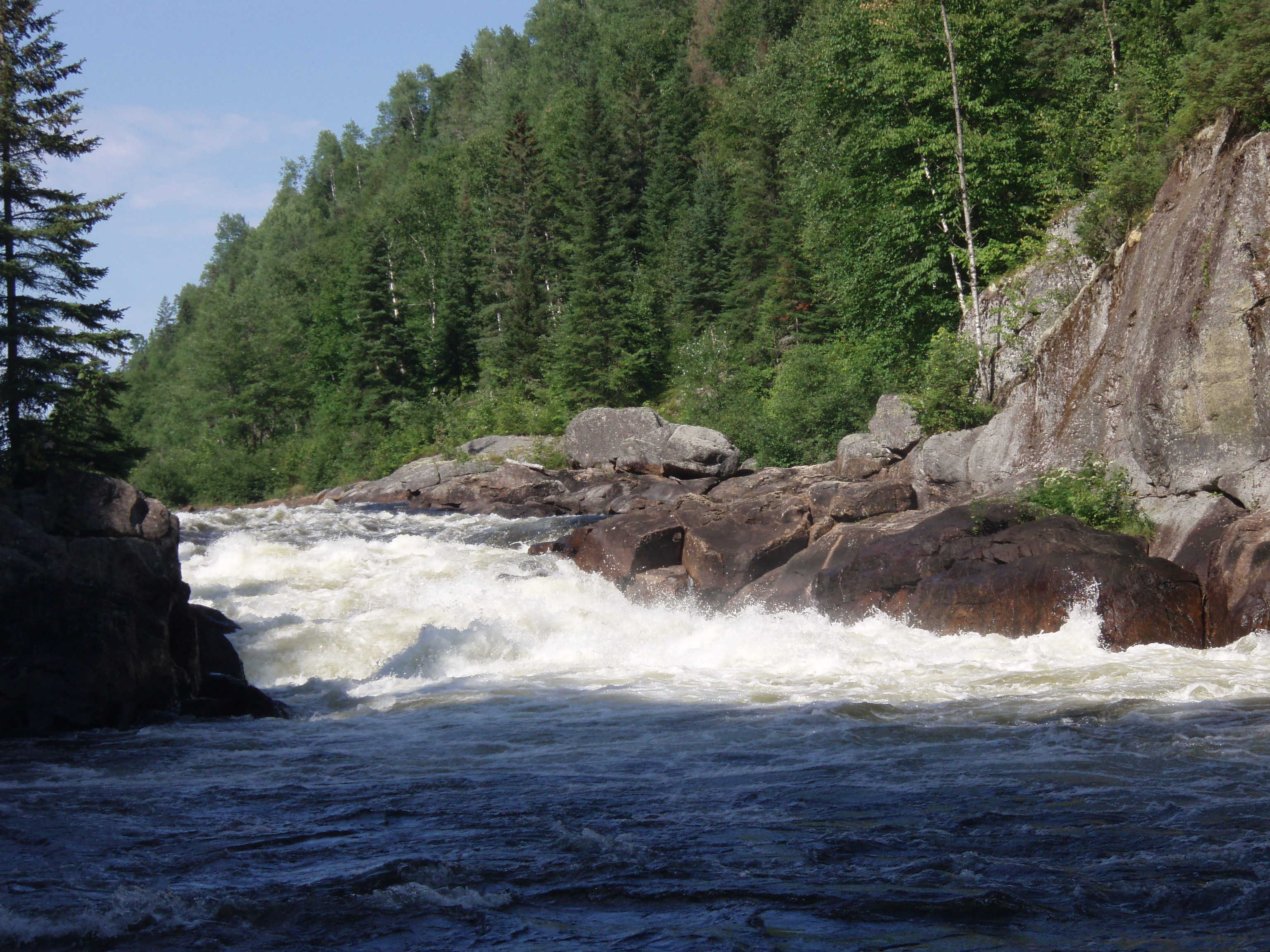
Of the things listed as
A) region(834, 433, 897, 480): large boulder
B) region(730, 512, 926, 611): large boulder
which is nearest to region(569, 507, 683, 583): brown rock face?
region(730, 512, 926, 611): large boulder

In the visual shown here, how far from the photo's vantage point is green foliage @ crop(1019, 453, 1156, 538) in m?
14.5

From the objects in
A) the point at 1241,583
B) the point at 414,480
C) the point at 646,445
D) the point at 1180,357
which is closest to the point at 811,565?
the point at 1241,583

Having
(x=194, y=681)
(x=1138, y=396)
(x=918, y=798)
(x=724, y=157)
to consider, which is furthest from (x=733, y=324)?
(x=918, y=798)

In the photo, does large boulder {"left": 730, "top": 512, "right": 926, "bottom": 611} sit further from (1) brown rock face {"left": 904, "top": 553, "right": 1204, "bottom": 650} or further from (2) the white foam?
(1) brown rock face {"left": 904, "top": 553, "right": 1204, "bottom": 650}

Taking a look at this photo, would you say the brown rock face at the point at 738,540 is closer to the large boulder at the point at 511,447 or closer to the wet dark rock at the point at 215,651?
the wet dark rock at the point at 215,651

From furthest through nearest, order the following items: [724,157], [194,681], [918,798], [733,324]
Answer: [724,157]
[733,324]
[194,681]
[918,798]

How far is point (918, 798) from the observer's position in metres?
7.17

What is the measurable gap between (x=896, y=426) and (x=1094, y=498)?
726 centimetres

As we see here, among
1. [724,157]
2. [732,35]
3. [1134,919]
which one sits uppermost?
[732,35]

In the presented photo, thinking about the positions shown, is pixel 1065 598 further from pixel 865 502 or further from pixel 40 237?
pixel 40 237

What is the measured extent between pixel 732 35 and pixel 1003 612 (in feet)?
197

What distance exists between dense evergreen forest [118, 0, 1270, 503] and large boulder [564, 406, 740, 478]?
9.09 feet

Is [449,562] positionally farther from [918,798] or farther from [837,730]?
[918,798]

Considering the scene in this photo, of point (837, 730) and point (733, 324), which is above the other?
point (733, 324)
